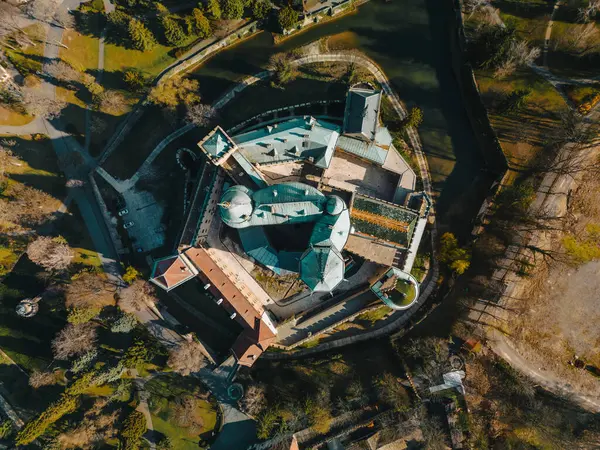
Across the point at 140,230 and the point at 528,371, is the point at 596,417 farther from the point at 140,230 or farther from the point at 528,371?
the point at 140,230

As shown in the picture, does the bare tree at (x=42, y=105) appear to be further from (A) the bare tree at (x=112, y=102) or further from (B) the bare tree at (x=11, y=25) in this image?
(B) the bare tree at (x=11, y=25)

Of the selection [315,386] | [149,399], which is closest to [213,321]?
[149,399]

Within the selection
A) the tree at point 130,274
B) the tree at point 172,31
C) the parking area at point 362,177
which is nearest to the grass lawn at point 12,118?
the tree at point 172,31

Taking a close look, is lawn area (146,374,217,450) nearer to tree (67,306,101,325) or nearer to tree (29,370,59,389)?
tree (67,306,101,325)

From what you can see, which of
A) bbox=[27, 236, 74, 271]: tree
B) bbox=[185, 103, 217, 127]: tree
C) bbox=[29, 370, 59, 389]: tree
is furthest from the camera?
bbox=[29, 370, 59, 389]: tree

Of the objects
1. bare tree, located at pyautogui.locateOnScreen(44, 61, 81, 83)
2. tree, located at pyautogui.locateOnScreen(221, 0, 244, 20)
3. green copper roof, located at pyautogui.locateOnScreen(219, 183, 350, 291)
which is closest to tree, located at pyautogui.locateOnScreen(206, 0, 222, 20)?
tree, located at pyautogui.locateOnScreen(221, 0, 244, 20)

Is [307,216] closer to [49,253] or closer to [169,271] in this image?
[169,271]
